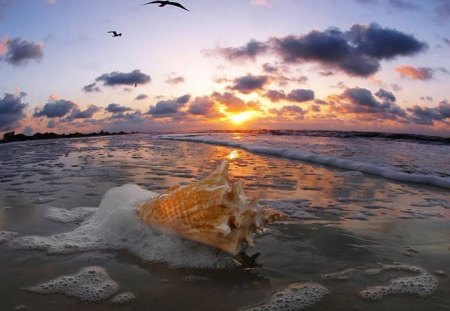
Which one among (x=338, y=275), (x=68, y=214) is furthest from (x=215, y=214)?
(x=68, y=214)

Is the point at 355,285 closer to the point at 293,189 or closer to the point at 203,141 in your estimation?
the point at 293,189

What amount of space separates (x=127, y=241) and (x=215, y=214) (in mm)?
1018

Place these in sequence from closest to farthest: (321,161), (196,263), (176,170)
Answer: (196,263)
(176,170)
(321,161)

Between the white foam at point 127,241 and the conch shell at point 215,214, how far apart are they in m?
0.16

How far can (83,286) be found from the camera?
8.39 feet

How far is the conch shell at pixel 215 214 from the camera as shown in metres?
2.79

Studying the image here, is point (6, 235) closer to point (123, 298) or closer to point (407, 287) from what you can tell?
point (123, 298)

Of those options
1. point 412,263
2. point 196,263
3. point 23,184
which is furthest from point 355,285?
point 23,184

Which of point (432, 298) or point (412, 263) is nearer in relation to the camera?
point (432, 298)

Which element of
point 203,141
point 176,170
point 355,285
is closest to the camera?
point 355,285

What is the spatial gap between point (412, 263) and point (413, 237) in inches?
30.8

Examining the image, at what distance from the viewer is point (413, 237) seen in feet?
12.2

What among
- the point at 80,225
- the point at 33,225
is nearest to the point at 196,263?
the point at 80,225

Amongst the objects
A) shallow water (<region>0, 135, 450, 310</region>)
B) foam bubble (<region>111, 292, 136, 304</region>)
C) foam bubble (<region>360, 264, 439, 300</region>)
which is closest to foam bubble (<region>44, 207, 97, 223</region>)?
shallow water (<region>0, 135, 450, 310</region>)
